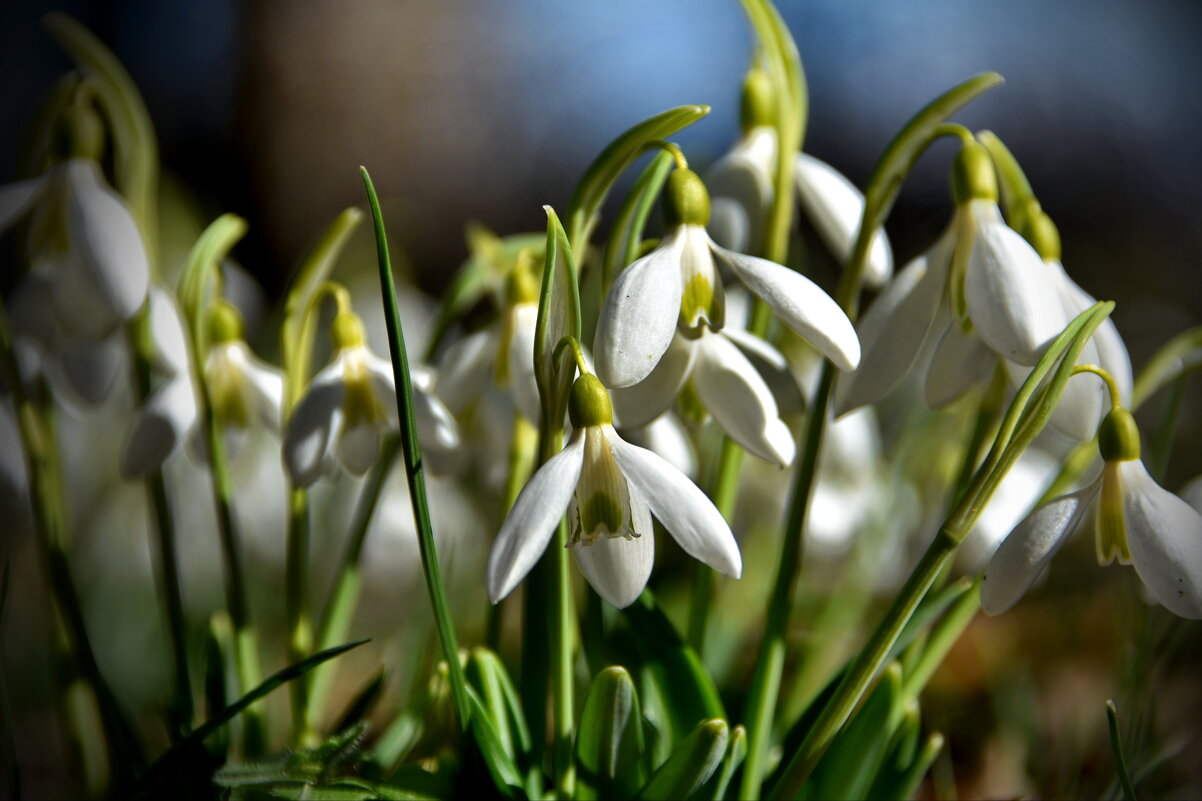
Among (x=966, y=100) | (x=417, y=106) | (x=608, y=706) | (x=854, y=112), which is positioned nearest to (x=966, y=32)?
(x=854, y=112)

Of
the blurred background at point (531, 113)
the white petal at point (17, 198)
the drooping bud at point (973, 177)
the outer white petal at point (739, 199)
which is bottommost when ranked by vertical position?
the blurred background at point (531, 113)

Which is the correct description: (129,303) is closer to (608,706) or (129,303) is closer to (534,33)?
(608,706)

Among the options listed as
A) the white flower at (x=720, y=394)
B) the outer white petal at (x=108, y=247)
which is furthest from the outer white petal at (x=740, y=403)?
the outer white petal at (x=108, y=247)

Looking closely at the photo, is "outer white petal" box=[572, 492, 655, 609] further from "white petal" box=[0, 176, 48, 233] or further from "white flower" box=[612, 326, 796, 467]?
"white petal" box=[0, 176, 48, 233]

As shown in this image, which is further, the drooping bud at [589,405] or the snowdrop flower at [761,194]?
the snowdrop flower at [761,194]

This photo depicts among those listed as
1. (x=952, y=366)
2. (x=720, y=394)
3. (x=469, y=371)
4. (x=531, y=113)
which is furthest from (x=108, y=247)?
(x=531, y=113)

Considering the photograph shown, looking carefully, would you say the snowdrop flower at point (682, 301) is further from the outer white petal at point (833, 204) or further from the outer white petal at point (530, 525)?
the outer white petal at point (833, 204)
